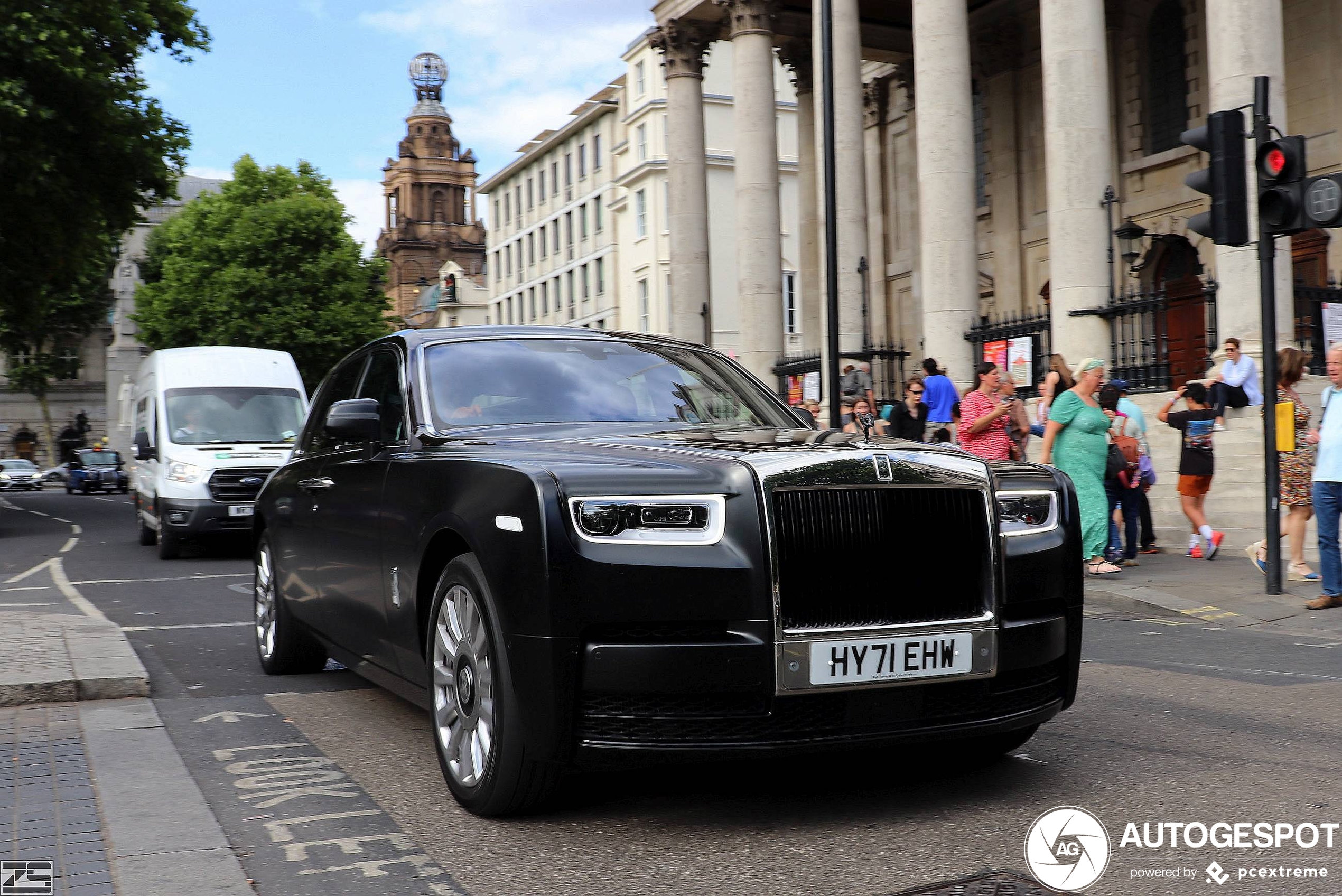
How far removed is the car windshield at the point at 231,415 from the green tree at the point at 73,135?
30.1 ft

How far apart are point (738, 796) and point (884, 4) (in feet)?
95.7

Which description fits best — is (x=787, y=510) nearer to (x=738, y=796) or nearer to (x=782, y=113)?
(x=738, y=796)

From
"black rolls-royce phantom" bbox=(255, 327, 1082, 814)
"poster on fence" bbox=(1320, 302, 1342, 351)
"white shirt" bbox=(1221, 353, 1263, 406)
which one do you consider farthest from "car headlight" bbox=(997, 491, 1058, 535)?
"poster on fence" bbox=(1320, 302, 1342, 351)

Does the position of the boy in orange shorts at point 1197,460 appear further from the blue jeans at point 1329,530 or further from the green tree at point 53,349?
the green tree at point 53,349

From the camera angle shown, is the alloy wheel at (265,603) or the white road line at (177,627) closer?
the alloy wheel at (265,603)

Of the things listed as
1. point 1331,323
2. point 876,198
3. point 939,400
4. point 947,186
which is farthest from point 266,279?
point 1331,323

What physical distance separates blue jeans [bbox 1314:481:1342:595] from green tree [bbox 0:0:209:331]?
2223cm

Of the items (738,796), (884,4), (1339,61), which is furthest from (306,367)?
(738,796)

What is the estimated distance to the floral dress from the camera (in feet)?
36.3

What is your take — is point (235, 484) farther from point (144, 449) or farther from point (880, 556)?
point (880, 556)

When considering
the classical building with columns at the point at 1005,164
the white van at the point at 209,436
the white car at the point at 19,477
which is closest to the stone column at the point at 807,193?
the classical building with columns at the point at 1005,164

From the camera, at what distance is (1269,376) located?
34.9ft

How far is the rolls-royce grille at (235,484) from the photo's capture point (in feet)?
54.9

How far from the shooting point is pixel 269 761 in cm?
527
